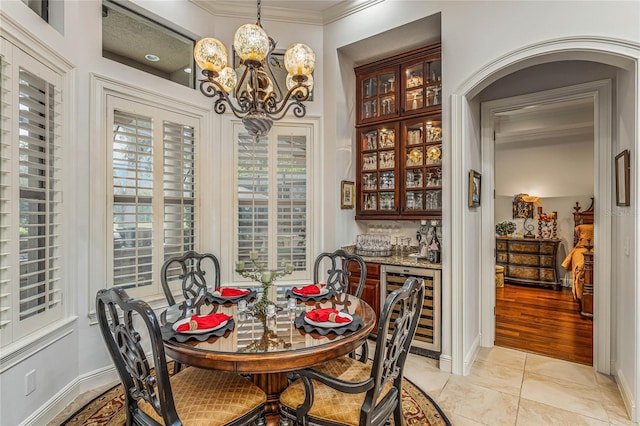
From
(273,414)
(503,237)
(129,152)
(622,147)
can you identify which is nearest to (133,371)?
(273,414)

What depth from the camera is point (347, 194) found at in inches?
151

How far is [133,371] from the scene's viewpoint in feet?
4.92

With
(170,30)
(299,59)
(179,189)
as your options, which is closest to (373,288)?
(179,189)

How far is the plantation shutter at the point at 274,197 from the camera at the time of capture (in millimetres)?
3641

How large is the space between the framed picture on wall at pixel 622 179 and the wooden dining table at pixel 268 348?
6.85 ft

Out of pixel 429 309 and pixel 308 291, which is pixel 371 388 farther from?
pixel 429 309

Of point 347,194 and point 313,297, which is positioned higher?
point 347,194

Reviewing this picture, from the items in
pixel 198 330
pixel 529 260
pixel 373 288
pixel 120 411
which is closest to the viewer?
pixel 198 330

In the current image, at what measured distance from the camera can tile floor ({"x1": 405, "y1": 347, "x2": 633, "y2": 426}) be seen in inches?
89.4

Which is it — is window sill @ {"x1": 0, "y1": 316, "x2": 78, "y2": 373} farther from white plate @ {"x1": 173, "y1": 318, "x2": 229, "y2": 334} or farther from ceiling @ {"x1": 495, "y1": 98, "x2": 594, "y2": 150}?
ceiling @ {"x1": 495, "y1": 98, "x2": 594, "y2": 150}

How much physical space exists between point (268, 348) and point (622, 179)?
2.82 m

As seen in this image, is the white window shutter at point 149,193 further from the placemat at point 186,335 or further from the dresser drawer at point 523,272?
the dresser drawer at point 523,272

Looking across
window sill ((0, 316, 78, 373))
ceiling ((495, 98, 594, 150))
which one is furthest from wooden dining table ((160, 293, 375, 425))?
ceiling ((495, 98, 594, 150))

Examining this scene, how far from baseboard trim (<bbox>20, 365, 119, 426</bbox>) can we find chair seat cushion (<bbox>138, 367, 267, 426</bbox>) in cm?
109
